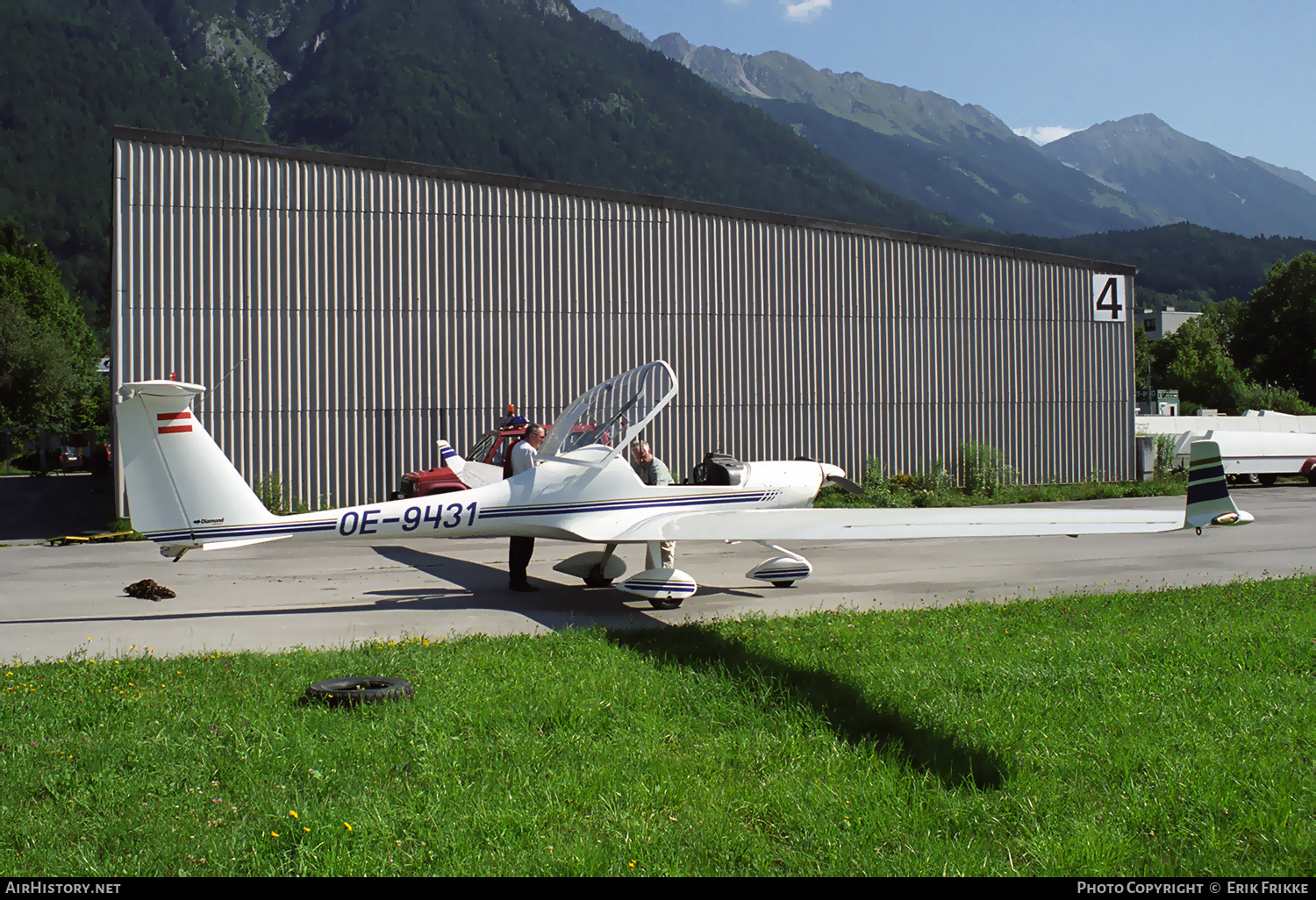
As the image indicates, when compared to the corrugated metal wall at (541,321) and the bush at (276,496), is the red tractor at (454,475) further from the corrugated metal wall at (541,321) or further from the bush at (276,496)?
the bush at (276,496)

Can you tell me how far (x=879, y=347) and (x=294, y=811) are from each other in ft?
72.0

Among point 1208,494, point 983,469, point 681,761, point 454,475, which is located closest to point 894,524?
point 1208,494

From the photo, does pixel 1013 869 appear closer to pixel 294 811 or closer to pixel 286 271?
pixel 294 811

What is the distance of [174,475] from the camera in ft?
27.7

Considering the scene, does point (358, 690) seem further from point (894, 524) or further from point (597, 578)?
point (597, 578)

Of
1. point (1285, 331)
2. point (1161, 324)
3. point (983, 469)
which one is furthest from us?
point (1161, 324)

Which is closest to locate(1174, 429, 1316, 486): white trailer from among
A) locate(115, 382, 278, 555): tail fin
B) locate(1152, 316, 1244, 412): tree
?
locate(1152, 316, 1244, 412): tree

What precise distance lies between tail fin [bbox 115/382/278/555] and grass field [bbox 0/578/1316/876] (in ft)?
6.32

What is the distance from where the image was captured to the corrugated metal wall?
18.5 m

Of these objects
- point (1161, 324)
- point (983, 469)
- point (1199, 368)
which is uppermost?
point (1161, 324)

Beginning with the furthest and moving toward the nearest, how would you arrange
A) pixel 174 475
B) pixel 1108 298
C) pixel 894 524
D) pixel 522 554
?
pixel 1108 298 → pixel 522 554 → pixel 894 524 → pixel 174 475

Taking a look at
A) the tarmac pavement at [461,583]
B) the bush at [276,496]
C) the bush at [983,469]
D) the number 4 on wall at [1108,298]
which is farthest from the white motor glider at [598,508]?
the number 4 on wall at [1108,298]

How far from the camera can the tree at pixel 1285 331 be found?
62938 mm

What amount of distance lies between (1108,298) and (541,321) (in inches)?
704
